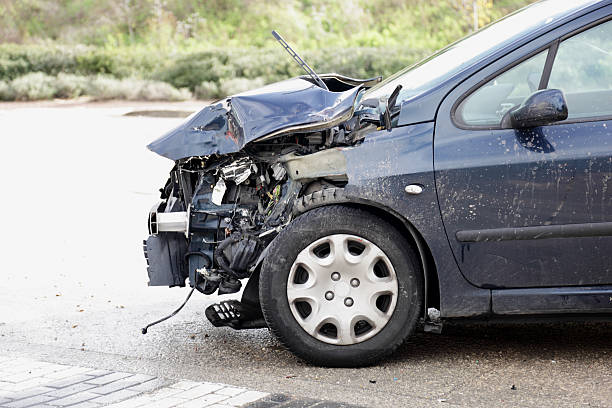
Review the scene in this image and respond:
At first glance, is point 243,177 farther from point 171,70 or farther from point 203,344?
point 171,70

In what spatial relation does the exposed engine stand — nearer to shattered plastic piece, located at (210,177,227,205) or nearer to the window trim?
shattered plastic piece, located at (210,177,227,205)

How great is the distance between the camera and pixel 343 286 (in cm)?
454

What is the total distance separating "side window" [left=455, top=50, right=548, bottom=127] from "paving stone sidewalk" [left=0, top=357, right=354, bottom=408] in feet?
5.21

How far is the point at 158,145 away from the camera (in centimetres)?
488

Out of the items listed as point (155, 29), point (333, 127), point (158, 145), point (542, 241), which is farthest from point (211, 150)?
point (155, 29)

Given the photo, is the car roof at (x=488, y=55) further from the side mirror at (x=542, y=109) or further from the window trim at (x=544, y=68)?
the side mirror at (x=542, y=109)

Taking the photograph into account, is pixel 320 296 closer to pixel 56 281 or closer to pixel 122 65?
pixel 56 281

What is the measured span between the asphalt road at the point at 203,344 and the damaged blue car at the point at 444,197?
26cm

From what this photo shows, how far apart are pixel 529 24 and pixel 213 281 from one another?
7.16 ft

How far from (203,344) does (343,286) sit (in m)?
1.09

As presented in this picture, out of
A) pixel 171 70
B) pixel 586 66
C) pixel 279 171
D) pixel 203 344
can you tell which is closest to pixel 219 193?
pixel 279 171

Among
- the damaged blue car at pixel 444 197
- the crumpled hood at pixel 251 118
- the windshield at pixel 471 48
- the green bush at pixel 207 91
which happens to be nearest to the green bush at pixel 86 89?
the green bush at pixel 207 91

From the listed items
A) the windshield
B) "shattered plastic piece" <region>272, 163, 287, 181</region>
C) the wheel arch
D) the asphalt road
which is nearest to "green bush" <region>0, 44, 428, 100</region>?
the asphalt road

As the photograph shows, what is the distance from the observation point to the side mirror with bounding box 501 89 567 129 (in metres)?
4.29
